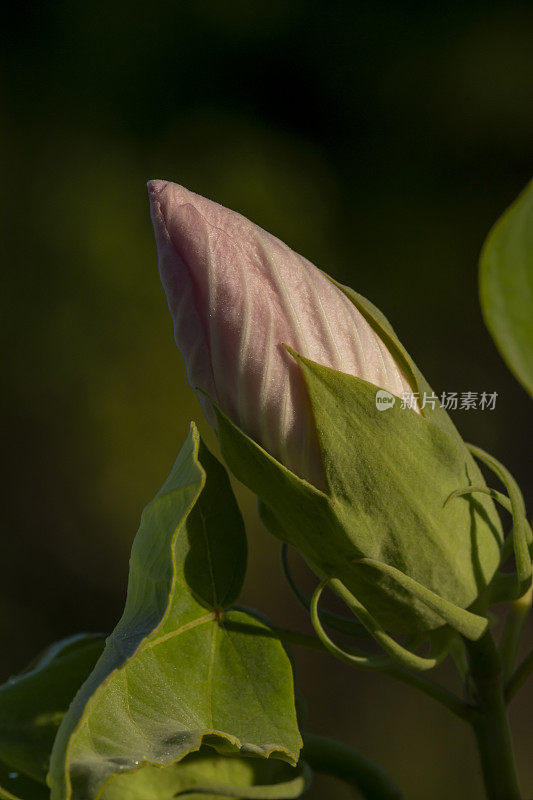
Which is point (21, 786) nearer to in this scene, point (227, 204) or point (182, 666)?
point (182, 666)

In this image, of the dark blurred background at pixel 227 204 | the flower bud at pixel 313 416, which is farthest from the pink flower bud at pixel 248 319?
the dark blurred background at pixel 227 204

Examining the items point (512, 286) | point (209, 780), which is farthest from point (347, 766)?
point (512, 286)

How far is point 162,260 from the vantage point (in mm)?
201

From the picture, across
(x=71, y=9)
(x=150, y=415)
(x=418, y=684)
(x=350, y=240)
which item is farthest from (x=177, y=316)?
(x=71, y=9)

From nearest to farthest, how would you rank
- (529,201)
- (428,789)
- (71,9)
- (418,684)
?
(529,201), (418,684), (428,789), (71,9)

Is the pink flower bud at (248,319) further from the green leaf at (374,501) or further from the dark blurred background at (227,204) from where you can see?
the dark blurred background at (227,204)

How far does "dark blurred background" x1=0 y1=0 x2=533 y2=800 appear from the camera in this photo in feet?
3.43

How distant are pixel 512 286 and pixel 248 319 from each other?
0.09 meters

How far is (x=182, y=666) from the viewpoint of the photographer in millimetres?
204

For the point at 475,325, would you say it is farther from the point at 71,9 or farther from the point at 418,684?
the point at 418,684

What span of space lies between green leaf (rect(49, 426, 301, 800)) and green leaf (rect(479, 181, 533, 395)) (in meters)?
0.09

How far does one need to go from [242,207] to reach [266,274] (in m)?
0.87

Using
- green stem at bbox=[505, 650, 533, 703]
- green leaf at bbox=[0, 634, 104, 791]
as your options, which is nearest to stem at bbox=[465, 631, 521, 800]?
green stem at bbox=[505, 650, 533, 703]

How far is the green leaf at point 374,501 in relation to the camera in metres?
0.20
